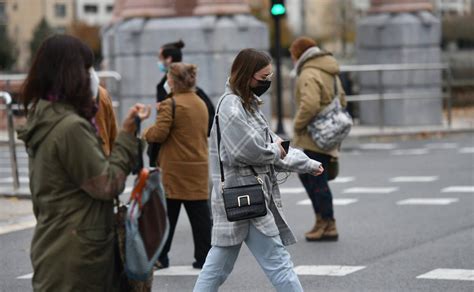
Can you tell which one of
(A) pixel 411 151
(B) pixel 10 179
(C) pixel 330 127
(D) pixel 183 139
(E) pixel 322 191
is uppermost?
(D) pixel 183 139

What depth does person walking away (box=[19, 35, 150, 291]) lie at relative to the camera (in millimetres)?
4754

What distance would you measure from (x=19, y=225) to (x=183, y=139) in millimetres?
3641

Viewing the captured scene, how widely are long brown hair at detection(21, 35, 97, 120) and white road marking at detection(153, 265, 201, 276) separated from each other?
4341mm

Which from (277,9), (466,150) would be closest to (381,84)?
(277,9)

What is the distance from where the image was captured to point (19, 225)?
1191 cm

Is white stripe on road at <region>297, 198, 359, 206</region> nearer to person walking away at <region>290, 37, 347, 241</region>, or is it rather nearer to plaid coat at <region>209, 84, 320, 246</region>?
person walking away at <region>290, 37, 347, 241</region>

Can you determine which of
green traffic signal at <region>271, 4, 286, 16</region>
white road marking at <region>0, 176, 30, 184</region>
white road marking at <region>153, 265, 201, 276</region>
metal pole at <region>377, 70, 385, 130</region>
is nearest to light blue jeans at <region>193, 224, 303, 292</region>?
white road marking at <region>153, 265, 201, 276</region>

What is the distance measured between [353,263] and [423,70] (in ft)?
51.7

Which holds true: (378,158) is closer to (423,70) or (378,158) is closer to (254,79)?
(423,70)

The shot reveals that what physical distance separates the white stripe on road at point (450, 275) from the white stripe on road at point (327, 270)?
1.93 feet

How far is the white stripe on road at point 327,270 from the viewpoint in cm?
888

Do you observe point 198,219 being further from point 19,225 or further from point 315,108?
point 19,225

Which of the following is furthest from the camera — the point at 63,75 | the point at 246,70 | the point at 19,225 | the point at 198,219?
the point at 19,225

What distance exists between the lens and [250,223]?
254 inches
